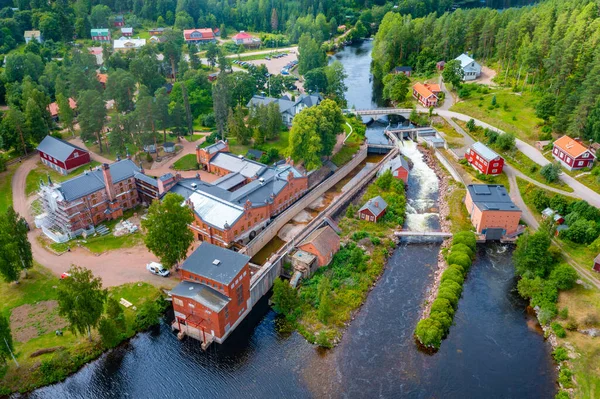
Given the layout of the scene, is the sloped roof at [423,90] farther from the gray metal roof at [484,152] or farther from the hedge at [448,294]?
the hedge at [448,294]

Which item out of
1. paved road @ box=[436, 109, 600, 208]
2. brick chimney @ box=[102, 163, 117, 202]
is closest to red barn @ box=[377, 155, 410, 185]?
paved road @ box=[436, 109, 600, 208]

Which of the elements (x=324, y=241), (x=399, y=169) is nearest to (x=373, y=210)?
(x=324, y=241)

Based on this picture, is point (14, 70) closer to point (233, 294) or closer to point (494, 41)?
point (233, 294)

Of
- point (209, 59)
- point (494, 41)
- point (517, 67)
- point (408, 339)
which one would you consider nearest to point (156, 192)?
point (408, 339)

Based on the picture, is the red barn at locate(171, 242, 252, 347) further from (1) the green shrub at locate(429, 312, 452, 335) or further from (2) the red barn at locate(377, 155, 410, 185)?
(2) the red barn at locate(377, 155, 410, 185)

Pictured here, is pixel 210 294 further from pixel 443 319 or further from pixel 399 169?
pixel 399 169
